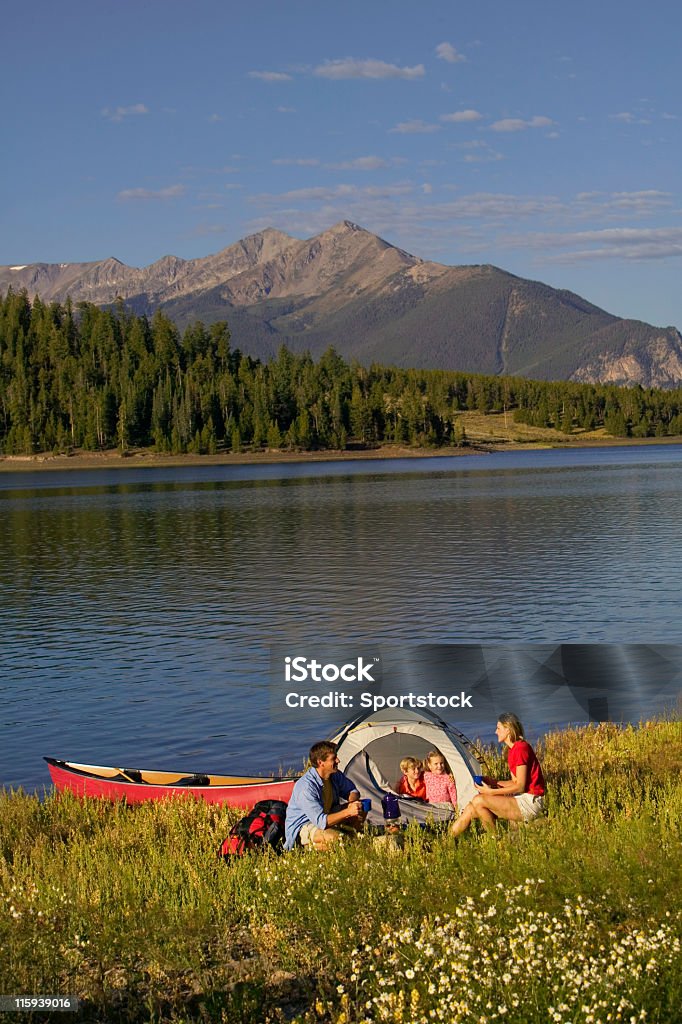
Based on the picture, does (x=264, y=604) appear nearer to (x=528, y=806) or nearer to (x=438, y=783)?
(x=438, y=783)

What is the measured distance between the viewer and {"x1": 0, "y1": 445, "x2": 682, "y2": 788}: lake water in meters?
25.1

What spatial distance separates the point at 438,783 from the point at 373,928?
4.78 m

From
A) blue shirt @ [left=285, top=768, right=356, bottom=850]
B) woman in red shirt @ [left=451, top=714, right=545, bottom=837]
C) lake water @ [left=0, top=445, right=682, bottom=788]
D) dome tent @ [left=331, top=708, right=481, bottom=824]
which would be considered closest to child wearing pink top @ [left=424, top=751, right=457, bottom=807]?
dome tent @ [left=331, top=708, right=481, bottom=824]

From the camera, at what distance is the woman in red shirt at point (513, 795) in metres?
13.6

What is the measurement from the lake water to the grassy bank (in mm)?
9024

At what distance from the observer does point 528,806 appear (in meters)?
13.8

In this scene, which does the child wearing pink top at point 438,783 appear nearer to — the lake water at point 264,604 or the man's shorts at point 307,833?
the man's shorts at point 307,833

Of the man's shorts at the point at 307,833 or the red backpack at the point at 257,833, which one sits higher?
the man's shorts at the point at 307,833

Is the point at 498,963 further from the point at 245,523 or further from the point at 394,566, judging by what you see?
the point at 245,523

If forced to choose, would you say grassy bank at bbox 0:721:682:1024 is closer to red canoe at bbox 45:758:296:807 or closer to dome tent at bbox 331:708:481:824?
dome tent at bbox 331:708:481:824

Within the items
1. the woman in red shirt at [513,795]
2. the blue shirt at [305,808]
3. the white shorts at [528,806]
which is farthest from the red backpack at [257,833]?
the white shorts at [528,806]

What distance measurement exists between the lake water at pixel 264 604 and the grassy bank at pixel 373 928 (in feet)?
29.6

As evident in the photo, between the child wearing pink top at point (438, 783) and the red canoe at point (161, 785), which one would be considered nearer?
the child wearing pink top at point (438, 783)

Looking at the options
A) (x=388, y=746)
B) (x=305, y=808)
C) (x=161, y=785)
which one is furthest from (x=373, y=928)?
(x=161, y=785)
